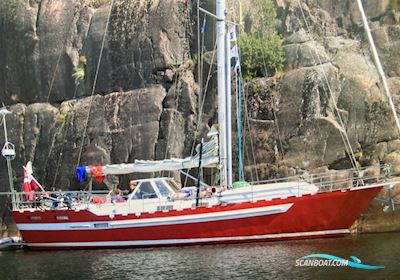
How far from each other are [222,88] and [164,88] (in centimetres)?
772

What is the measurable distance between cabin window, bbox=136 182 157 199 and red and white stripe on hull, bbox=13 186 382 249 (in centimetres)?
132

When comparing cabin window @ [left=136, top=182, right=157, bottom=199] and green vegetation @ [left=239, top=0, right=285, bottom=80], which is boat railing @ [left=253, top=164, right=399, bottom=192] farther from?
green vegetation @ [left=239, top=0, right=285, bottom=80]

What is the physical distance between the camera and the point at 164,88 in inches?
1378

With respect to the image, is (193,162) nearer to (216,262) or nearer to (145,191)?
(145,191)

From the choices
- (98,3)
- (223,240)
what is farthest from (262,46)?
(98,3)

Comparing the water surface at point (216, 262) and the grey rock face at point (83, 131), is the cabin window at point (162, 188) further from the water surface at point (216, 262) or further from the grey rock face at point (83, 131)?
the grey rock face at point (83, 131)

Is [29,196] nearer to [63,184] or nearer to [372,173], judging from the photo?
[63,184]

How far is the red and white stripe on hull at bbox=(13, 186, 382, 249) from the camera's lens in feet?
83.9

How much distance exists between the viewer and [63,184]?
117 ft

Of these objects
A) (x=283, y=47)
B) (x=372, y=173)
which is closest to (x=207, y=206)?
(x=372, y=173)

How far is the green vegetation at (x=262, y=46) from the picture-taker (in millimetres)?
32906

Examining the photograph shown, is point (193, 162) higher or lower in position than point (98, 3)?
lower

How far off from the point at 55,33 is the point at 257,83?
14.2m

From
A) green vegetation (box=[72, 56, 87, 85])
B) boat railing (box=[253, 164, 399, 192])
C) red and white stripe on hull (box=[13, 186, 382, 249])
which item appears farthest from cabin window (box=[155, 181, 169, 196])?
green vegetation (box=[72, 56, 87, 85])
